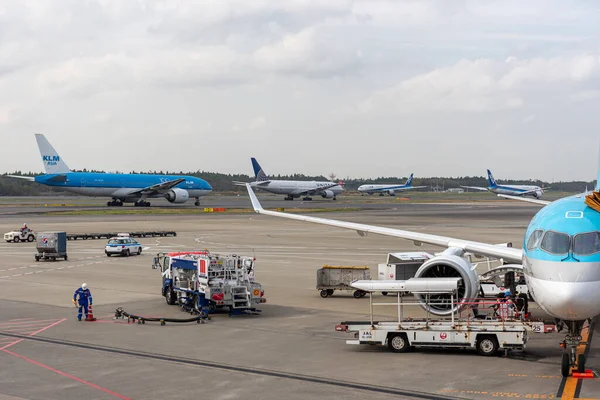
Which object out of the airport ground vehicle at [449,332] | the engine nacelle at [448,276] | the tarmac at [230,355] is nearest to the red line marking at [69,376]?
the tarmac at [230,355]

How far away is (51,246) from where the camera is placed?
53.0 m

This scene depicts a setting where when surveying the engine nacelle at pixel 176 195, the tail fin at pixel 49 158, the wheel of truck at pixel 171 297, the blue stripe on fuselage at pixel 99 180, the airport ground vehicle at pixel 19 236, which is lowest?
the wheel of truck at pixel 171 297

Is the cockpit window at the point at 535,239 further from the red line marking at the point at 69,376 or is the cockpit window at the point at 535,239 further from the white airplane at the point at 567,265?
the red line marking at the point at 69,376

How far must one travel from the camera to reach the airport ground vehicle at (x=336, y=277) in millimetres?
37125

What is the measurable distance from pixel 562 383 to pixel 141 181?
115 meters

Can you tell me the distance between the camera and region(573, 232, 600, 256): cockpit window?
19.1 m

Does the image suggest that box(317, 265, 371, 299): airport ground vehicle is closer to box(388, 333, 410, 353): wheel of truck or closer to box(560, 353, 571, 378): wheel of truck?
box(388, 333, 410, 353): wheel of truck

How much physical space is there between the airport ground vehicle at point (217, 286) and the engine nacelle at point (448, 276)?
28.3 ft

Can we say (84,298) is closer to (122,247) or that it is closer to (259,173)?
(122,247)

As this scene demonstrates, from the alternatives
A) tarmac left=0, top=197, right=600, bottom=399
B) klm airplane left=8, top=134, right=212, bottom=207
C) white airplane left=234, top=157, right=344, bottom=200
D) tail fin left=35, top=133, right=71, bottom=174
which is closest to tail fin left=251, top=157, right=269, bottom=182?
white airplane left=234, top=157, right=344, bottom=200

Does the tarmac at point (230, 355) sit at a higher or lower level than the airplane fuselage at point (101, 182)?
lower

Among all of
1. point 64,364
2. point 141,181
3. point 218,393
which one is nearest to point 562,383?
point 218,393

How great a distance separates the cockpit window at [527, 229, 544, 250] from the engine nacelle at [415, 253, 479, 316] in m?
4.84

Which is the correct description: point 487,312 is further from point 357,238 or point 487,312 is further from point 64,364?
point 357,238
